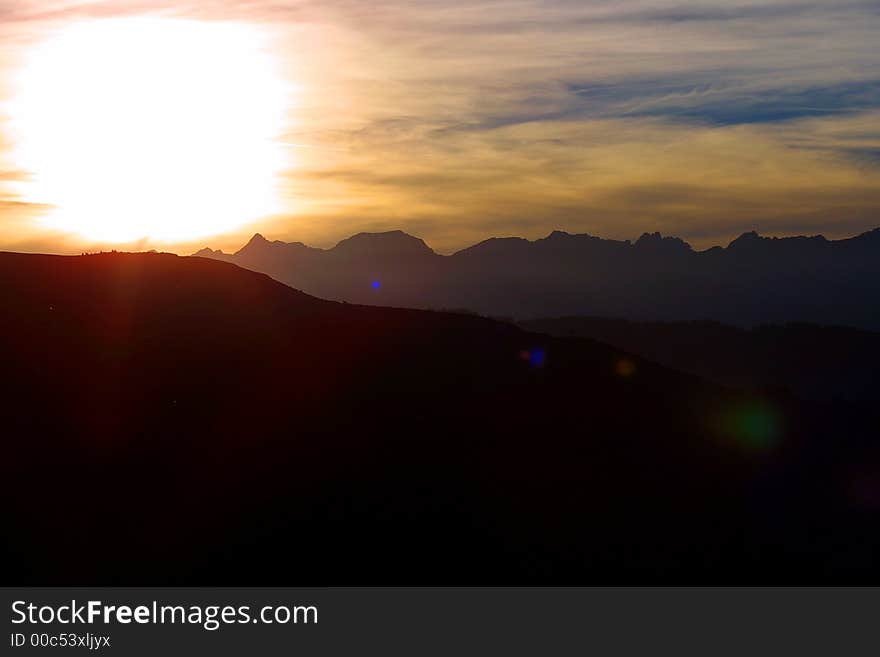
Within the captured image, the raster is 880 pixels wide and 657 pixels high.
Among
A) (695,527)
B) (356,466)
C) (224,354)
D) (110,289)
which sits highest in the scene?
(110,289)

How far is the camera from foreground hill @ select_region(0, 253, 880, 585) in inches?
1169

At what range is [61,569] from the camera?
27.1 m

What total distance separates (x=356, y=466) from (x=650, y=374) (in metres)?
19.9

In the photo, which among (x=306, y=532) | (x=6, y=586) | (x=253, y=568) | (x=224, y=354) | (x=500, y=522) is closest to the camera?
(x=6, y=586)

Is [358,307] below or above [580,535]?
above

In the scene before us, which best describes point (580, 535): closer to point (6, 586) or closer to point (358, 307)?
point (6, 586)

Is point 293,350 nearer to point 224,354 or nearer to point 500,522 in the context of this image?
point 224,354

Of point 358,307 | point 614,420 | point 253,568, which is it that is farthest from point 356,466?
point 358,307

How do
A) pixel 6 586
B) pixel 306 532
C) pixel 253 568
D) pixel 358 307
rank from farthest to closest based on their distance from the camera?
pixel 358 307, pixel 306 532, pixel 253 568, pixel 6 586

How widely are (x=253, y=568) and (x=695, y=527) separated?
15.6 metres

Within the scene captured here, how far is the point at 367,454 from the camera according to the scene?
115 ft

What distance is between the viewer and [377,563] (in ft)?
97.1

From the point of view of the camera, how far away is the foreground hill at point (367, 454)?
97.5 ft

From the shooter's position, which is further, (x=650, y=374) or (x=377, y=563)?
(x=650, y=374)
